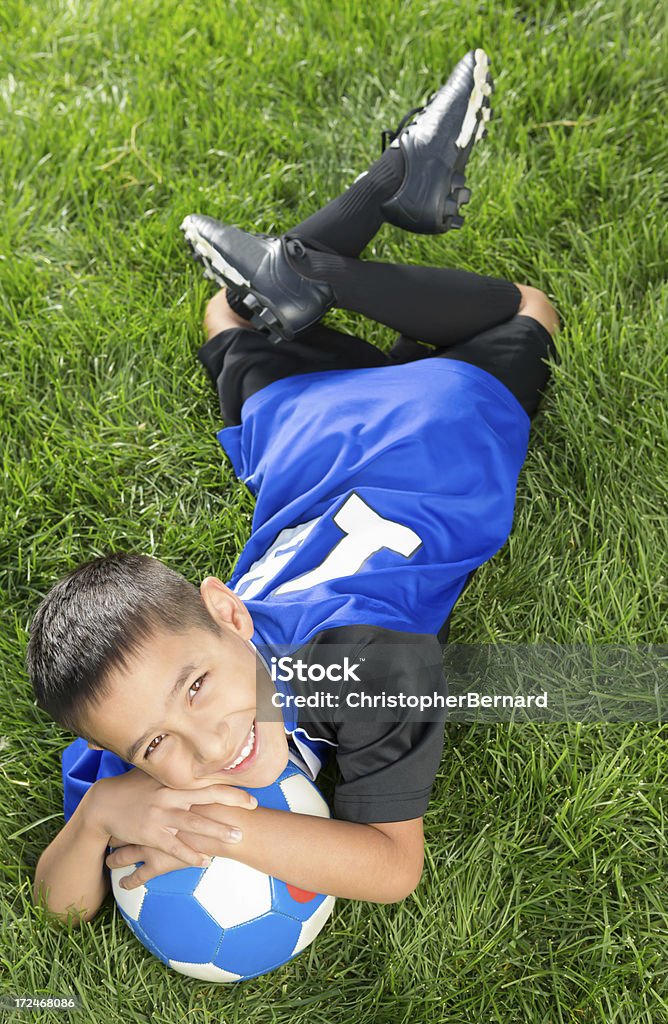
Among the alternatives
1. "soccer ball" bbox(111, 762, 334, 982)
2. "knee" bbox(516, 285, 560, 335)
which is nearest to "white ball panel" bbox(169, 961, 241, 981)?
"soccer ball" bbox(111, 762, 334, 982)

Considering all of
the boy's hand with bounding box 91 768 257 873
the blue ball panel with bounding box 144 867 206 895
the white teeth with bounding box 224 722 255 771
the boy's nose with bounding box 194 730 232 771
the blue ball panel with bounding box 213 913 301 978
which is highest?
the boy's nose with bounding box 194 730 232 771

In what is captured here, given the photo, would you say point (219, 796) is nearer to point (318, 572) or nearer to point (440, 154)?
point (318, 572)

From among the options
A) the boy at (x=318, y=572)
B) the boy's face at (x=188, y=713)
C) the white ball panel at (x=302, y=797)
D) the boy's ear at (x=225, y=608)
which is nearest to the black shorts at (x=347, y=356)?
the boy at (x=318, y=572)

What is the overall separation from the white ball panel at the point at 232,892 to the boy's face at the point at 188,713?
14 centimetres

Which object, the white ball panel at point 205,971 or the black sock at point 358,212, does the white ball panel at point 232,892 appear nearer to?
the white ball panel at point 205,971

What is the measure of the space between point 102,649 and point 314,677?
1.36 ft

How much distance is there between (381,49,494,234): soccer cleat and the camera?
2.32 m

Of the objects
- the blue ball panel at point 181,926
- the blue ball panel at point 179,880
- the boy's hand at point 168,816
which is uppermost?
the boy's hand at point 168,816

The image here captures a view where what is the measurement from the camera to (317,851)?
5.48 feet

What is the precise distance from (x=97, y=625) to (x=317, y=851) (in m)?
0.54

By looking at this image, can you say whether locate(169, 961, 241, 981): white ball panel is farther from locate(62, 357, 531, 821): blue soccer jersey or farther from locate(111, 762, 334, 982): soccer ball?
locate(62, 357, 531, 821): blue soccer jersey

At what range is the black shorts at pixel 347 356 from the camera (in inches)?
90.0

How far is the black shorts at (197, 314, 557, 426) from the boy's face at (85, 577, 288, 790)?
2.79ft

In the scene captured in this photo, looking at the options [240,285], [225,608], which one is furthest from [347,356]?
[225,608]
